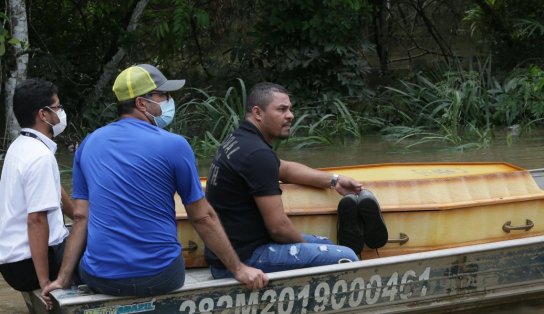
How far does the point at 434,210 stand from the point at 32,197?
2.38 m

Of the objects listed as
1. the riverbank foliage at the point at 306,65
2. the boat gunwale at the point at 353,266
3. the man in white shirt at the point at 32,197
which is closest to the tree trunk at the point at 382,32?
the riverbank foliage at the point at 306,65

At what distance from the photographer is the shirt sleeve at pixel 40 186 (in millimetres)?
4934

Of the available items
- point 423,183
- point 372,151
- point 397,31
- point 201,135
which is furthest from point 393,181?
point 397,31

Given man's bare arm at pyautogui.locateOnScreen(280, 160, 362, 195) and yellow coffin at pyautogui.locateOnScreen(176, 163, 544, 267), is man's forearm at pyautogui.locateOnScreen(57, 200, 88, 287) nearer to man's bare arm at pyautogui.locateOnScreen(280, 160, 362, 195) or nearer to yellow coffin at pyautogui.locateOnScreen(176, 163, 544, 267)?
yellow coffin at pyautogui.locateOnScreen(176, 163, 544, 267)

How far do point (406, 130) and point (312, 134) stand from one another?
127 cm

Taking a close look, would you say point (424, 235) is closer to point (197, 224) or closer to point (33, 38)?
point (197, 224)

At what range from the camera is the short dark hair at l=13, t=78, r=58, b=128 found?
512 centimetres

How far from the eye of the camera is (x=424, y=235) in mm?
5980

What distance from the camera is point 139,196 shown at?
4691mm

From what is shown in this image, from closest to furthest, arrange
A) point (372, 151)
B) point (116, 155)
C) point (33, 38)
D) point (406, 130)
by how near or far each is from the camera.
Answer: point (116, 155)
point (372, 151)
point (406, 130)
point (33, 38)

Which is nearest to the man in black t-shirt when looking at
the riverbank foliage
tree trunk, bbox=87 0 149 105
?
the riverbank foliage

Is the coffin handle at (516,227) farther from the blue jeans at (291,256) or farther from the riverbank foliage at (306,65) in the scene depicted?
the riverbank foliage at (306,65)

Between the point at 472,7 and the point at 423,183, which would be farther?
the point at 472,7

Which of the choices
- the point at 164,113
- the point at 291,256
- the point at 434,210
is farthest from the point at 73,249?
the point at 434,210
